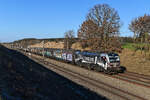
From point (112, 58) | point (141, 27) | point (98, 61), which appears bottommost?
point (98, 61)

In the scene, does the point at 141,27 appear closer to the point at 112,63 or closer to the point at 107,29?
the point at 107,29

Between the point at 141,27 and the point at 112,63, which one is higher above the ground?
the point at 141,27

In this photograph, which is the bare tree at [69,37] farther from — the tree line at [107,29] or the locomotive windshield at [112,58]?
the locomotive windshield at [112,58]

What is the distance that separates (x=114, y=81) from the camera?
1881cm

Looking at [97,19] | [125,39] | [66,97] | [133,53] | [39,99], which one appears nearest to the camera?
[39,99]

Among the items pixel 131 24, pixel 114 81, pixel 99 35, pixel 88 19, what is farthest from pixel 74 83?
pixel 131 24

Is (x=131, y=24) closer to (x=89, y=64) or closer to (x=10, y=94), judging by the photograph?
(x=89, y=64)

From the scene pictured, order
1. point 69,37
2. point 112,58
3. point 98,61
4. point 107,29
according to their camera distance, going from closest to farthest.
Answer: point 112,58 < point 98,61 < point 107,29 < point 69,37

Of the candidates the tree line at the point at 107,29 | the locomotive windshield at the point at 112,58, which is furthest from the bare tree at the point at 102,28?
the locomotive windshield at the point at 112,58

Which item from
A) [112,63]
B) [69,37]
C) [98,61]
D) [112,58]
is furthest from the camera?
[69,37]

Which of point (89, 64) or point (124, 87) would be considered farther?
point (89, 64)

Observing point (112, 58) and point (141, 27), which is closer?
point (112, 58)

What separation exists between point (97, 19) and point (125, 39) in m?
19.0

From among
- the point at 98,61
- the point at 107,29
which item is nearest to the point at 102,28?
the point at 107,29
